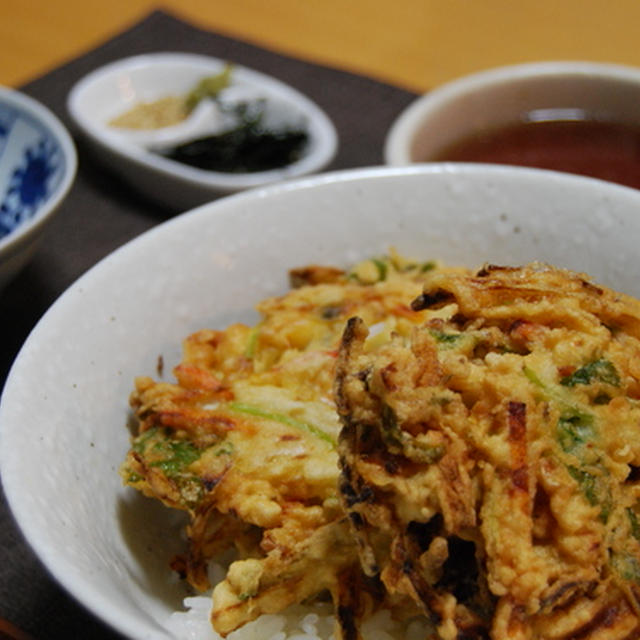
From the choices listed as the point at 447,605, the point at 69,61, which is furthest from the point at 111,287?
the point at 69,61

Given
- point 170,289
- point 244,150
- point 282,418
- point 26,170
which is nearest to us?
point 282,418

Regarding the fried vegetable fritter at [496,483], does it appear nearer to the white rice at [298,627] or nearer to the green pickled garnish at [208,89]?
the white rice at [298,627]

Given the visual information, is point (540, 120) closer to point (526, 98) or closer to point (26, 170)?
point (526, 98)

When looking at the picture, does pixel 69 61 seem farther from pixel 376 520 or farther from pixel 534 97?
pixel 376 520

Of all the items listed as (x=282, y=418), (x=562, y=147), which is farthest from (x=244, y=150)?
(x=282, y=418)

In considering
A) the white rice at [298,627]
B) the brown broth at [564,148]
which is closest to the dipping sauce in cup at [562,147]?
the brown broth at [564,148]

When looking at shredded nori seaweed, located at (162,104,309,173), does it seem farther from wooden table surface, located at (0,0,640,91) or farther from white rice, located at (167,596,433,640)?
white rice, located at (167,596,433,640)
